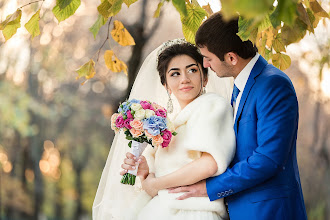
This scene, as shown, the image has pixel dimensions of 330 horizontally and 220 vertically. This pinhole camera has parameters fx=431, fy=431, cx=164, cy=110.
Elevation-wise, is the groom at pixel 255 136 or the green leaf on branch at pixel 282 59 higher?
the green leaf on branch at pixel 282 59

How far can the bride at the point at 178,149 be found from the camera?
8.07ft

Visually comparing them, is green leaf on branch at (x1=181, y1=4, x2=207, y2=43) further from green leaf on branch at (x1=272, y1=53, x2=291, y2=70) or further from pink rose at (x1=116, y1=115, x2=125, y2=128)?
green leaf on branch at (x1=272, y1=53, x2=291, y2=70)

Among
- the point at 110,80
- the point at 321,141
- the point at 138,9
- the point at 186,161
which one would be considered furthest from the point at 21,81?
the point at 186,161

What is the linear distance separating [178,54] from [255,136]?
33.5 inches

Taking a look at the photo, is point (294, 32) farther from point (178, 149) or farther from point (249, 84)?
point (178, 149)

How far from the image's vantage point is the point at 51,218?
9523 mm

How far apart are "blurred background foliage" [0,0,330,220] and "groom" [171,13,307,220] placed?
583cm

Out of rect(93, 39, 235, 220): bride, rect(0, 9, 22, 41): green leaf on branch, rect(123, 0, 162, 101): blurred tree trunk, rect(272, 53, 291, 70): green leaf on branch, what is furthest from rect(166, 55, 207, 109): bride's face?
rect(123, 0, 162, 101): blurred tree trunk

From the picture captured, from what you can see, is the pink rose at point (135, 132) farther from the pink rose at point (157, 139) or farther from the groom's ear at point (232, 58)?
the groom's ear at point (232, 58)

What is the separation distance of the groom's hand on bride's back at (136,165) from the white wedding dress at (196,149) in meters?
0.07

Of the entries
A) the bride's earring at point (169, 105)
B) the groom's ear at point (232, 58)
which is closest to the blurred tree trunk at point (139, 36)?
the bride's earring at point (169, 105)

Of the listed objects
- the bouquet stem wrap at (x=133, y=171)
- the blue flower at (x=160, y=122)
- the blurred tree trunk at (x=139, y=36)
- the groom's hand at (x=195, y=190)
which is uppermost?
the blurred tree trunk at (x=139, y=36)

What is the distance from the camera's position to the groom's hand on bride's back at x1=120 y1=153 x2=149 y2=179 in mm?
2643

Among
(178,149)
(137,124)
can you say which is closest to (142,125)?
(137,124)
